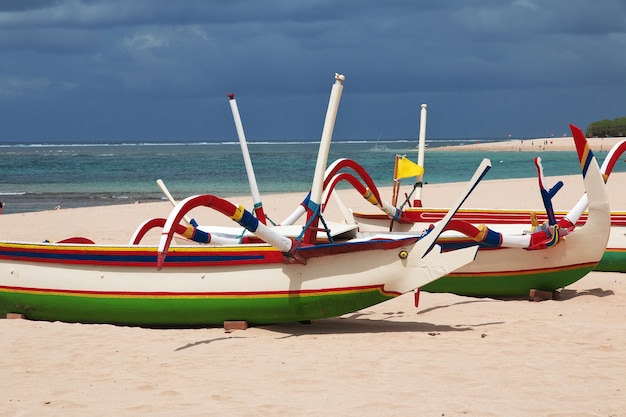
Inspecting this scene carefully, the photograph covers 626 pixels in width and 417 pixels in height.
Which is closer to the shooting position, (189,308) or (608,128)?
(189,308)

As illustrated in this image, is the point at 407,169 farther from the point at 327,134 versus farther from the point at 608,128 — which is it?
the point at 608,128

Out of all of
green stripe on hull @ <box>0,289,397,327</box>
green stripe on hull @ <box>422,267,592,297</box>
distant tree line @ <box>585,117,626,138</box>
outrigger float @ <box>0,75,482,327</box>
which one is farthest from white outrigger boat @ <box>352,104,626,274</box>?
distant tree line @ <box>585,117,626,138</box>

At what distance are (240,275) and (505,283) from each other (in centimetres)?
354

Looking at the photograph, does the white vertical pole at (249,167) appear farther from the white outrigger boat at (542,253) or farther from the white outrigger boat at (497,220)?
the white outrigger boat at (497,220)

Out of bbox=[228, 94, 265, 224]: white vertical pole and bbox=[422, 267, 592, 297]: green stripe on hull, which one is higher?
bbox=[228, 94, 265, 224]: white vertical pole

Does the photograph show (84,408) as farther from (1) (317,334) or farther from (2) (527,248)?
(2) (527,248)

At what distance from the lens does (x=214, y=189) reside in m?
38.6

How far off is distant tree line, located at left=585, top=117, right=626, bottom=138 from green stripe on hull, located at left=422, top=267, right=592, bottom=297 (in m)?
111

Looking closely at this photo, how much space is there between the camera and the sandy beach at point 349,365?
603cm

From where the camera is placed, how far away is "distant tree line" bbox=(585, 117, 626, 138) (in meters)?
116

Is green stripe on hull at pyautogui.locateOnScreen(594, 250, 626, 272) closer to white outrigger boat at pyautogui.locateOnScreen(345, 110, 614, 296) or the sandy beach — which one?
white outrigger boat at pyautogui.locateOnScreen(345, 110, 614, 296)

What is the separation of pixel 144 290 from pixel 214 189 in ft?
98.9

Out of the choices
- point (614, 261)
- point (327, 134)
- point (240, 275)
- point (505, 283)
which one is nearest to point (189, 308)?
point (240, 275)

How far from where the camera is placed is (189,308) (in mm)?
8555
